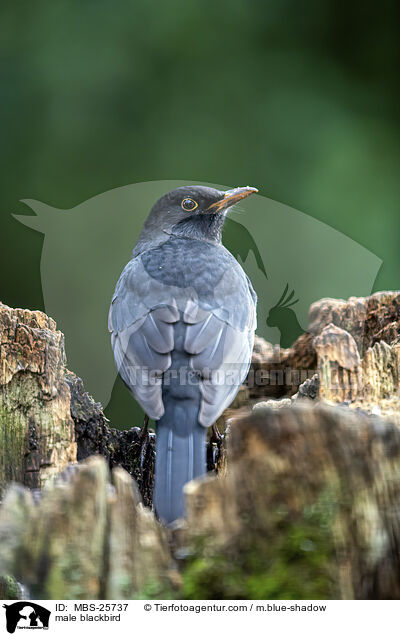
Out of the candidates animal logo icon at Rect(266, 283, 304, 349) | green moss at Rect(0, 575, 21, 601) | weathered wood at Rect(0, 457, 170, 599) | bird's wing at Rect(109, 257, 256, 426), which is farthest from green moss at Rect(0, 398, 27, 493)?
animal logo icon at Rect(266, 283, 304, 349)

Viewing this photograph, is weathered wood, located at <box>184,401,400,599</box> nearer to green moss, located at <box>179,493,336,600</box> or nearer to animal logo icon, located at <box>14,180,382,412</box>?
green moss, located at <box>179,493,336,600</box>

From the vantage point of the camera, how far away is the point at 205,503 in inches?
71.3

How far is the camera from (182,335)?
3240mm

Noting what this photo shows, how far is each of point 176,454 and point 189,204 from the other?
2.42 meters

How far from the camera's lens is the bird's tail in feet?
7.85

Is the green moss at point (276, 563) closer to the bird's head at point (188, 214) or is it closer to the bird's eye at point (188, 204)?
the bird's head at point (188, 214)

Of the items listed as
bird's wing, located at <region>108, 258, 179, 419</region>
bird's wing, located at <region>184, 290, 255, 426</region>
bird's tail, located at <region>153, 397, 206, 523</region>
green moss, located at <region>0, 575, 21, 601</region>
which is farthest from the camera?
bird's wing, located at <region>108, 258, 179, 419</region>

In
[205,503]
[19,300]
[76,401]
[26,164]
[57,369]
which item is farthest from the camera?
[26,164]

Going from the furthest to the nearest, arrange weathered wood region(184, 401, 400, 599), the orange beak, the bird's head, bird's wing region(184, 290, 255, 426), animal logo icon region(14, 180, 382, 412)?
the bird's head → the orange beak → animal logo icon region(14, 180, 382, 412) → bird's wing region(184, 290, 255, 426) → weathered wood region(184, 401, 400, 599)

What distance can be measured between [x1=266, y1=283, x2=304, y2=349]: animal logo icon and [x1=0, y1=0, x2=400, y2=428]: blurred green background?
0.49 meters
